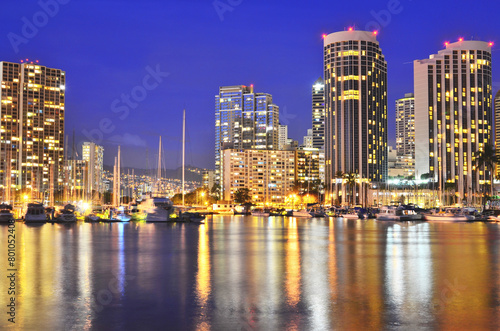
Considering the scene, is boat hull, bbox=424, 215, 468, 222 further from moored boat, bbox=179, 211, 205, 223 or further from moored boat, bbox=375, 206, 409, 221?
moored boat, bbox=179, 211, 205, 223

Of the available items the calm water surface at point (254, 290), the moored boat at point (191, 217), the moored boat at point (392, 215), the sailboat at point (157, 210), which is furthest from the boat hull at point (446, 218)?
the calm water surface at point (254, 290)

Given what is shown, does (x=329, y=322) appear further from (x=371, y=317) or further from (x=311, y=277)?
(x=311, y=277)

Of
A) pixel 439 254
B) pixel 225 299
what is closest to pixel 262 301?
pixel 225 299

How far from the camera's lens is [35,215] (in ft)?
338

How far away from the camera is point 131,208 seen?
386 ft

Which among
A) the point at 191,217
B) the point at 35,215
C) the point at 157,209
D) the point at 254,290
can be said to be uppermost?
the point at 157,209

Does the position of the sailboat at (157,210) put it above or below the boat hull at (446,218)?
above

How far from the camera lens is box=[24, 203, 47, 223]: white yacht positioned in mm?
102500

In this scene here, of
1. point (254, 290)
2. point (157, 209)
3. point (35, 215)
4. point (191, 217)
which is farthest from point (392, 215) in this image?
point (254, 290)

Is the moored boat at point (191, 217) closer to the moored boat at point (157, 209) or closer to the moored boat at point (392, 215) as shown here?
the moored boat at point (157, 209)

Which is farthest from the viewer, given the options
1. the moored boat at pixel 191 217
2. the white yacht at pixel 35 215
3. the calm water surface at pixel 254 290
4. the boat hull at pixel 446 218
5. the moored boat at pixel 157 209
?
the boat hull at pixel 446 218

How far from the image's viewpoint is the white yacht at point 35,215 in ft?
336

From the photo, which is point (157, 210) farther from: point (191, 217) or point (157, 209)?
point (191, 217)

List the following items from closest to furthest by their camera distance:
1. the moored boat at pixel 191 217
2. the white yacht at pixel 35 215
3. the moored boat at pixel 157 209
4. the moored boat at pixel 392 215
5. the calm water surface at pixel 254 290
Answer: the calm water surface at pixel 254 290 → the white yacht at pixel 35 215 → the moored boat at pixel 157 209 → the moored boat at pixel 191 217 → the moored boat at pixel 392 215
